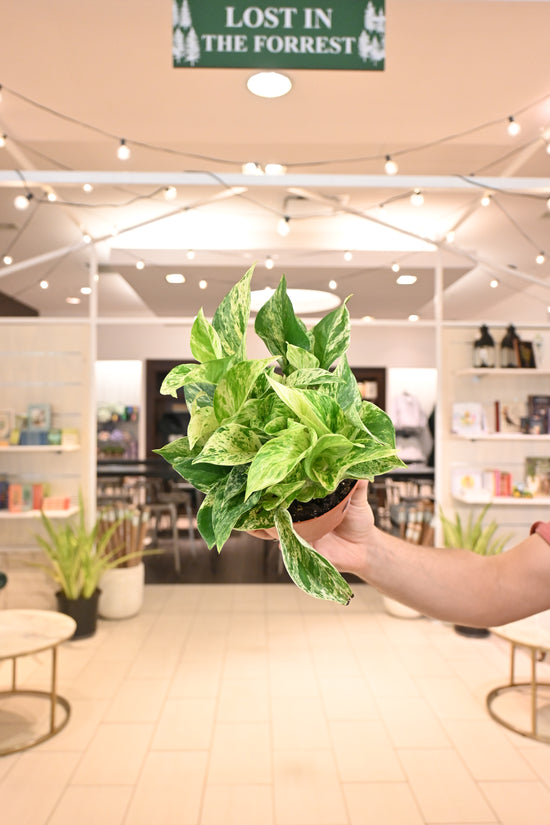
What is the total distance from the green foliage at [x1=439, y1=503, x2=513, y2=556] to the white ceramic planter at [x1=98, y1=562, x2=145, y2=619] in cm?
240

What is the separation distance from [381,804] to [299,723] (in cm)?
70

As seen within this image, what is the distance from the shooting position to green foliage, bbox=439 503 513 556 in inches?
171

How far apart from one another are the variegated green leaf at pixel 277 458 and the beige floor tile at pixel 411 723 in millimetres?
2836

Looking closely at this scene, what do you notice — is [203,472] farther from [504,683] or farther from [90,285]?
[90,285]

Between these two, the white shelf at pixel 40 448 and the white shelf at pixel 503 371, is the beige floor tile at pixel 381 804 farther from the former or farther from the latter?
the white shelf at pixel 40 448

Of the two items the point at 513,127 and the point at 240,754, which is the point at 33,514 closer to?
the point at 240,754

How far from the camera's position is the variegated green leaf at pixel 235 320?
609 mm

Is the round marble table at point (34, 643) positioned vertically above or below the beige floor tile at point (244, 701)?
above

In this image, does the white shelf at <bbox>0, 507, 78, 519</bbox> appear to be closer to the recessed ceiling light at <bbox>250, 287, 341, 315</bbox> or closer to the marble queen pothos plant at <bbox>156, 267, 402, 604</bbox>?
the recessed ceiling light at <bbox>250, 287, 341, 315</bbox>

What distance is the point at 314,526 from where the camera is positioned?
0.62 m

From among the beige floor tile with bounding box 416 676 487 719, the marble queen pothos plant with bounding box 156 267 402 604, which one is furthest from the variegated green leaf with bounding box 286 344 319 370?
the beige floor tile with bounding box 416 676 487 719

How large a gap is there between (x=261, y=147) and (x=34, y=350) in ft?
7.99

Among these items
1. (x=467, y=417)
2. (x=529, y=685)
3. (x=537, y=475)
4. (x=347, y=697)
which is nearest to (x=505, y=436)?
(x=467, y=417)

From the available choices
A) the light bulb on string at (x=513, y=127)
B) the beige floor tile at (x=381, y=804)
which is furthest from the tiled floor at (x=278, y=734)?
the light bulb on string at (x=513, y=127)
